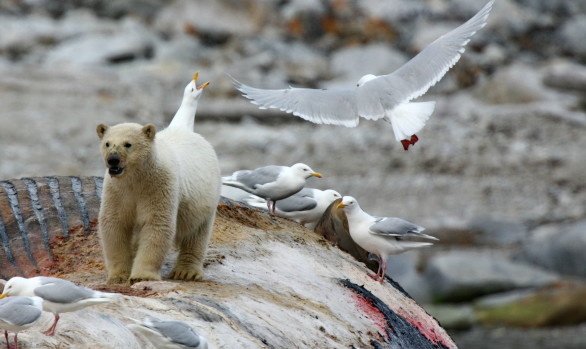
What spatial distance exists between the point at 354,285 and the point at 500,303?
42.1 feet

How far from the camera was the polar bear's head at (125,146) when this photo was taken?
24.4 feet

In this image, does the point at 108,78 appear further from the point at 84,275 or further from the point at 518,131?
the point at 84,275

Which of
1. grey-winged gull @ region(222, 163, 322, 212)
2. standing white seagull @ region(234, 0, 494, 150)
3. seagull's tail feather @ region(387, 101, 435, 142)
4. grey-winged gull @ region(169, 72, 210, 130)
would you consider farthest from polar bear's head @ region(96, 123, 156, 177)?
seagull's tail feather @ region(387, 101, 435, 142)

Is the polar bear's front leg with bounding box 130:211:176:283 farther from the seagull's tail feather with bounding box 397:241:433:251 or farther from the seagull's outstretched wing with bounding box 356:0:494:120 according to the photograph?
the seagull's outstretched wing with bounding box 356:0:494:120

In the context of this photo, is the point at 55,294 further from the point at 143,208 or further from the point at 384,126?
the point at 384,126

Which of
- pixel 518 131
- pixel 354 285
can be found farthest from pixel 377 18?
pixel 354 285

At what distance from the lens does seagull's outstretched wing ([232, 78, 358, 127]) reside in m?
10.9

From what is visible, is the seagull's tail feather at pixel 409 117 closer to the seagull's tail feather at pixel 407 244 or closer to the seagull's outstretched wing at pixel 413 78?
the seagull's outstretched wing at pixel 413 78

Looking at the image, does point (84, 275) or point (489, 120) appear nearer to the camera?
point (84, 275)

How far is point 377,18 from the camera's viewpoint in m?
34.2

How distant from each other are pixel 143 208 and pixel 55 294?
82.3 inches

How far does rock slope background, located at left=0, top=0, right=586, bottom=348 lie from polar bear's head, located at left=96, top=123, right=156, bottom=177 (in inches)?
507

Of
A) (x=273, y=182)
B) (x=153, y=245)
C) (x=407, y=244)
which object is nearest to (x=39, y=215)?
(x=153, y=245)

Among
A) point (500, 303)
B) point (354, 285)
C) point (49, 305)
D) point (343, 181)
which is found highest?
point (343, 181)
